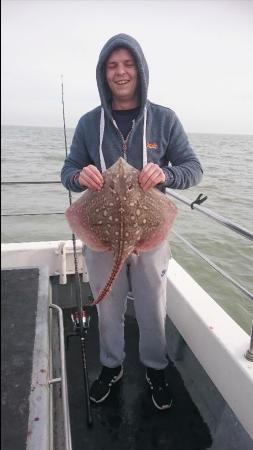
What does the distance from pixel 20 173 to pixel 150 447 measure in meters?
17.3

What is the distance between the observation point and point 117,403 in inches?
115

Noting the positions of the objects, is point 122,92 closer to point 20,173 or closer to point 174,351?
point 174,351

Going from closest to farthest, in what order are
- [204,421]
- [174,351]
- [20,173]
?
[204,421], [174,351], [20,173]

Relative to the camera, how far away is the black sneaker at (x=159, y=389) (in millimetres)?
2836

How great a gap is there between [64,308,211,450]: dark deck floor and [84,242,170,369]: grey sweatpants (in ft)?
1.00

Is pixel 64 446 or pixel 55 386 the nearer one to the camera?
pixel 64 446

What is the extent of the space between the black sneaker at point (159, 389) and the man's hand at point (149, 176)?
167cm

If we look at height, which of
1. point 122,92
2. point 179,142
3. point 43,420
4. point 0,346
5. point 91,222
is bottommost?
point 43,420

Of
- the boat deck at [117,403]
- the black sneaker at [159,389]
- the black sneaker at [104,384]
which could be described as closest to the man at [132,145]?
the black sneaker at [159,389]

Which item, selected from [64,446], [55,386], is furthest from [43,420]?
[55,386]

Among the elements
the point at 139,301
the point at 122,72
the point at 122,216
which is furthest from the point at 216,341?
the point at 122,72

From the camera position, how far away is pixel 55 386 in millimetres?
2168

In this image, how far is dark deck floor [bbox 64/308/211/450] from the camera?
8.48ft

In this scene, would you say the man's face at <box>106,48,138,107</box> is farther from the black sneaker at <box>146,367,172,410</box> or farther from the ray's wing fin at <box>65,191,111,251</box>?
the black sneaker at <box>146,367,172,410</box>
